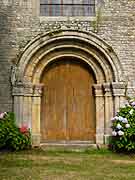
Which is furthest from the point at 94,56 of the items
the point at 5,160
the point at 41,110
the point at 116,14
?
the point at 5,160

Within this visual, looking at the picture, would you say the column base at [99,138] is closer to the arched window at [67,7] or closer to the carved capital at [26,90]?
the carved capital at [26,90]

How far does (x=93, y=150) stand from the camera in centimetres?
1005

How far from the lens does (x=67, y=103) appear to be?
11.0 m

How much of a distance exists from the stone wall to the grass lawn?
197 centimetres

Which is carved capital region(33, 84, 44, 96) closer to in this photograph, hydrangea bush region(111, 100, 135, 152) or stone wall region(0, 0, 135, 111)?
stone wall region(0, 0, 135, 111)

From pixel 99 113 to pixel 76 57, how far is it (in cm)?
177

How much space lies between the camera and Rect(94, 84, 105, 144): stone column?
1056cm

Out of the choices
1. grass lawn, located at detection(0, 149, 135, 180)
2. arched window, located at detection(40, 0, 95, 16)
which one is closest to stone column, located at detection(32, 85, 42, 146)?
grass lawn, located at detection(0, 149, 135, 180)

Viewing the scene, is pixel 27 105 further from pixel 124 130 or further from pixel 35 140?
pixel 124 130

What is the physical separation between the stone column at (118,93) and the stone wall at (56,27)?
0.25 m

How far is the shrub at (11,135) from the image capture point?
9648 millimetres

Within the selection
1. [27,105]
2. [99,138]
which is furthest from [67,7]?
[99,138]

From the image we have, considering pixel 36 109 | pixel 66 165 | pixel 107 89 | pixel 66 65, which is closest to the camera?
pixel 66 165

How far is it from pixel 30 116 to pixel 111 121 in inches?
89.7
